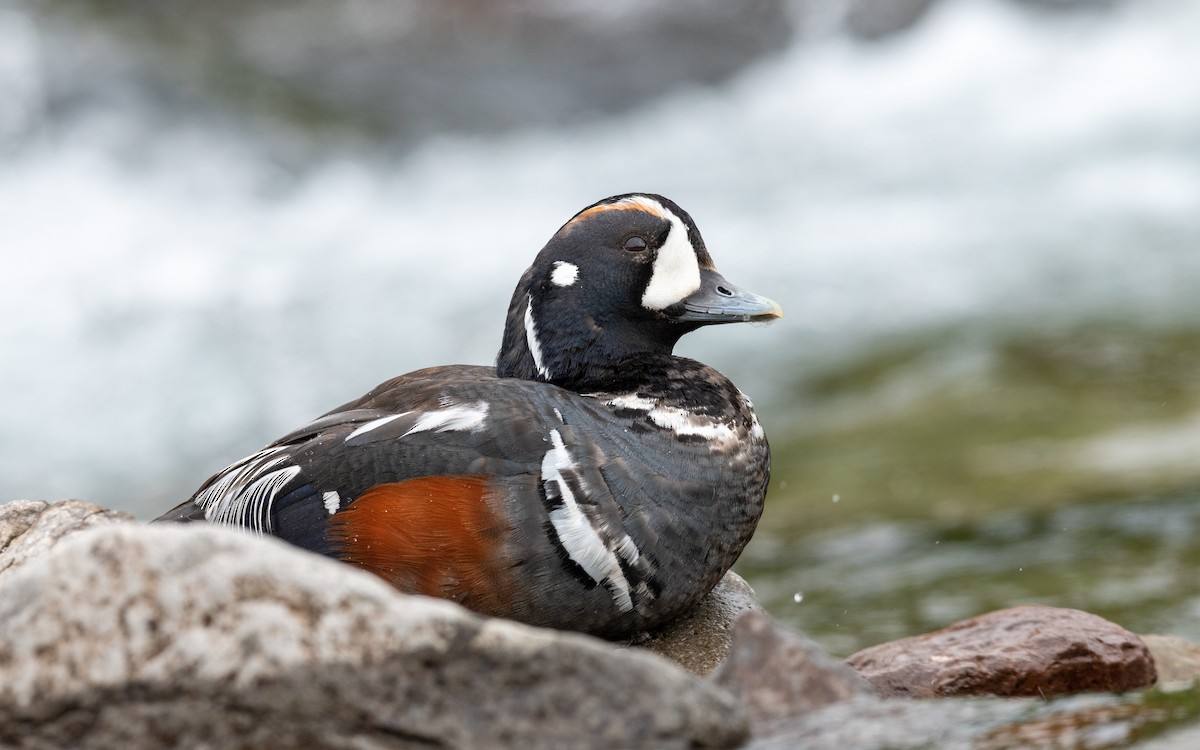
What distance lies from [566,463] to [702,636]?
812 millimetres

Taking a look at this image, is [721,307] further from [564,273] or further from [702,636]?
[702,636]

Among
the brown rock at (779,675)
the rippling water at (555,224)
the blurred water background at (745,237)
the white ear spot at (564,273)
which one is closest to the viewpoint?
the brown rock at (779,675)

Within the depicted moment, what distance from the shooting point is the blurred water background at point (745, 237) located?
790 cm

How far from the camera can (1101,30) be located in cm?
1614

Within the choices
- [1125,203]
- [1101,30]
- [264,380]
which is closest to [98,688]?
[264,380]

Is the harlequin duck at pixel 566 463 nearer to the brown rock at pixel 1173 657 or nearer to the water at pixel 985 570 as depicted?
the brown rock at pixel 1173 657

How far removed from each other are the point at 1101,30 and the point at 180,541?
15.4 m

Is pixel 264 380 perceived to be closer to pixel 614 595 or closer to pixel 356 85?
pixel 356 85

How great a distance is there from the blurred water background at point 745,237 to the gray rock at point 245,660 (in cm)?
380

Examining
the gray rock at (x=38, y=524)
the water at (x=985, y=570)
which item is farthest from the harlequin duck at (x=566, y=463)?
the water at (x=985, y=570)

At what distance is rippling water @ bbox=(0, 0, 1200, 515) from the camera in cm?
1086

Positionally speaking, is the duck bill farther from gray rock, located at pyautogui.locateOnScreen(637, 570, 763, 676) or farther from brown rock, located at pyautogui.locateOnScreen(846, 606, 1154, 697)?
brown rock, located at pyautogui.locateOnScreen(846, 606, 1154, 697)

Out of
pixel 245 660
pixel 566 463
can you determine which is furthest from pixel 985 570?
pixel 245 660

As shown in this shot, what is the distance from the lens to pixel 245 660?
2748 mm
